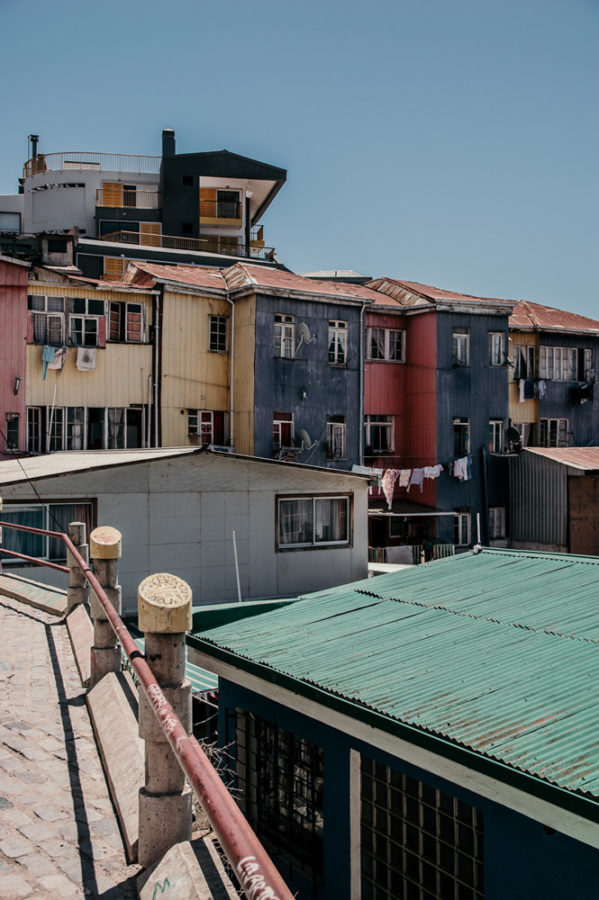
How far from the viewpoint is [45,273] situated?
2700 cm

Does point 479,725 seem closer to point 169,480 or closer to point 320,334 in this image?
point 169,480

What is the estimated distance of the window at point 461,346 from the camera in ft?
108

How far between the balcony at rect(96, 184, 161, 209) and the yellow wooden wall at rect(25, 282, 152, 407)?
21.1 m

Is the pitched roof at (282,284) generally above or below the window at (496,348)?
above

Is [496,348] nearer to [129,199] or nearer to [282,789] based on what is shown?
[129,199]

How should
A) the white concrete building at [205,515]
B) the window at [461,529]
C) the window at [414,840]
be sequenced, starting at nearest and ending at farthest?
the window at [414,840], the white concrete building at [205,515], the window at [461,529]

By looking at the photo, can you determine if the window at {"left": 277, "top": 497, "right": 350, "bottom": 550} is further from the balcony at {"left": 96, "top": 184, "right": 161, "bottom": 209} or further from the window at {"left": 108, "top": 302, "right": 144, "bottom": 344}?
the balcony at {"left": 96, "top": 184, "right": 161, "bottom": 209}

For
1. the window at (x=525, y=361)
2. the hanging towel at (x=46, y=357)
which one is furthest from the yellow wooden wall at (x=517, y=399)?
the hanging towel at (x=46, y=357)

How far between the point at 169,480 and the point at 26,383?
34.3ft

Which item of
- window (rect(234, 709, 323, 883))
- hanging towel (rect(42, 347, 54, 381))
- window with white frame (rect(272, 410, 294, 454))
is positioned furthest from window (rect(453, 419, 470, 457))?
window (rect(234, 709, 323, 883))

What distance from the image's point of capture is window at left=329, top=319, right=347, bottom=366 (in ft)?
102

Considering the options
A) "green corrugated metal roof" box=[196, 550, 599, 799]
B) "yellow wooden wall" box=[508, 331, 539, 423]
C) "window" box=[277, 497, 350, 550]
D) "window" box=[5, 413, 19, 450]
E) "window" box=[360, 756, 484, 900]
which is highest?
"yellow wooden wall" box=[508, 331, 539, 423]

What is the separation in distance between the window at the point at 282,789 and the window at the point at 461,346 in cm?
2518

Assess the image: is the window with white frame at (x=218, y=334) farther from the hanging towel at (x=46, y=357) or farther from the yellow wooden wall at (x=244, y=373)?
the hanging towel at (x=46, y=357)
